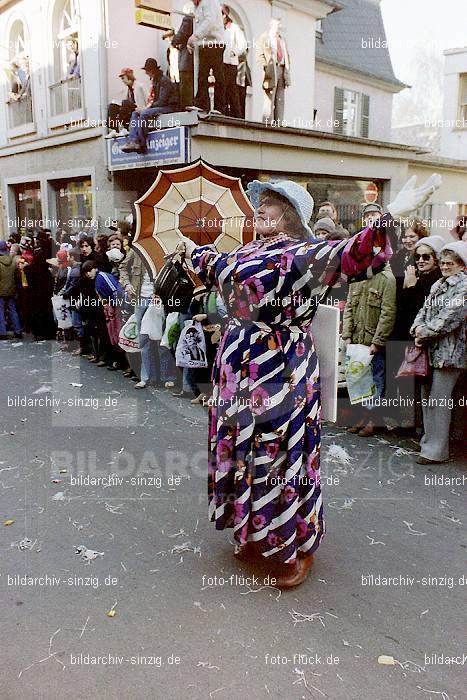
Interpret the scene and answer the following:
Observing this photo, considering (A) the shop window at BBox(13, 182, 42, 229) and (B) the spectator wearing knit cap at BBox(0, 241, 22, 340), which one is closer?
(B) the spectator wearing knit cap at BBox(0, 241, 22, 340)

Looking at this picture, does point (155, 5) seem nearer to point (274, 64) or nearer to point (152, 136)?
point (274, 64)

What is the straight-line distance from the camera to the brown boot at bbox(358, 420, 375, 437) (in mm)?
5898

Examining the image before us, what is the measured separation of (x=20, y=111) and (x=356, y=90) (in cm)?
1011

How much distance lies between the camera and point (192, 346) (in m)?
6.92

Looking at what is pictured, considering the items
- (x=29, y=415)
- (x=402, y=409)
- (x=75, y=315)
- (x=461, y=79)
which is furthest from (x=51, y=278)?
(x=461, y=79)

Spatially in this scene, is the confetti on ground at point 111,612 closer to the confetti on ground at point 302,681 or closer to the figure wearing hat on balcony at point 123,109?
the confetti on ground at point 302,681

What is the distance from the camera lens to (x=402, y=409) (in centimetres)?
605

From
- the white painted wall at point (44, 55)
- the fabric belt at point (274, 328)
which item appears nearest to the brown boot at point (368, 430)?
the fabric belt at point (274, 328)

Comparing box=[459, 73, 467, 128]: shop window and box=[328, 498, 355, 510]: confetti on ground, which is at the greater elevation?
box=[459, 73, 467, 128]: shop window

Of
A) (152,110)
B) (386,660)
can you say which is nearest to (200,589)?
(386,660)

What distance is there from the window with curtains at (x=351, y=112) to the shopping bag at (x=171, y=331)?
1311cm

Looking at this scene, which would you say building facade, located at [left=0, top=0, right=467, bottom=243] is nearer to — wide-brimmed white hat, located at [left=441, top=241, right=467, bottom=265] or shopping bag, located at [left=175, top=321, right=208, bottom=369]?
shopping bag, located at [left=175, top=321, right=208, bottom=369]

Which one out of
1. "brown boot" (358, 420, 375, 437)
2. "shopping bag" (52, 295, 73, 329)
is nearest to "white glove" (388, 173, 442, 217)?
"brown boot" (358, 420, 375, 437)

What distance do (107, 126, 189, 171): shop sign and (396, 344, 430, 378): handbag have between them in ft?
20.4
